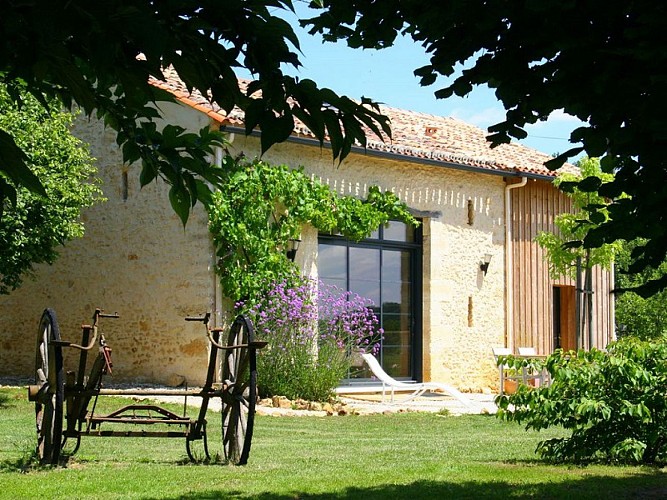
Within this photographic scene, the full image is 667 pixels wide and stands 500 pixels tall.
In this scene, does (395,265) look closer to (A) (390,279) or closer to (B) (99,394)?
(A) (390,279)

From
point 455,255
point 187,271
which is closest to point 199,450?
point 187,271

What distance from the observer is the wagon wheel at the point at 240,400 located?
282 inches

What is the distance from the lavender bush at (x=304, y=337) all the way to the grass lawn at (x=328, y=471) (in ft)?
9.90

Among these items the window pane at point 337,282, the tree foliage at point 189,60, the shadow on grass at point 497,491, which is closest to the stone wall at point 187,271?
the window pane at point 337,282

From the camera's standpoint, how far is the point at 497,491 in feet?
20.2

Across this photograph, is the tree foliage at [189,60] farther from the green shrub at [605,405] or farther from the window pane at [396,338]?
the window pane at [396,338]

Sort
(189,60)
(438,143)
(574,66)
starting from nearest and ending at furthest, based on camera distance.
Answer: (189,60) < (574,66) < (438,143)

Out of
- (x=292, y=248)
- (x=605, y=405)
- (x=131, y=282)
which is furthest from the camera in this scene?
(x=131, y=282)

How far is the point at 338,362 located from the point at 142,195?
3.93 meters

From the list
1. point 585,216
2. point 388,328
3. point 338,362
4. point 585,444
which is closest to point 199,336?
point 338,362

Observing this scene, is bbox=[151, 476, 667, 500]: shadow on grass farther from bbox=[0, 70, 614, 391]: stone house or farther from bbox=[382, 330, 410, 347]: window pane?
bbox=[382, 330, 410, 347]: window pane

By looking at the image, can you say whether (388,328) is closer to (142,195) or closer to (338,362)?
(338,362)

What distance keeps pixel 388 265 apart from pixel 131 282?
14.2 ft

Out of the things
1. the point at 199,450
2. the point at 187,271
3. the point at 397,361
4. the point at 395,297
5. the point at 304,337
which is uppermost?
the point at 187,271
